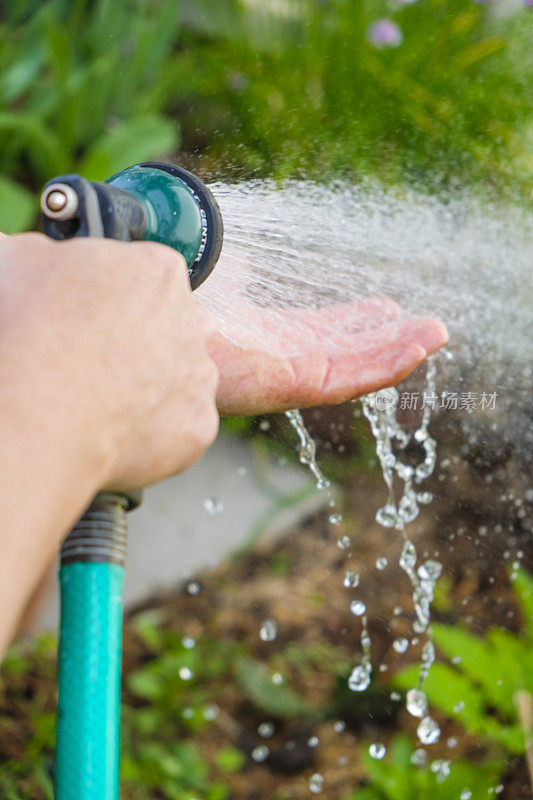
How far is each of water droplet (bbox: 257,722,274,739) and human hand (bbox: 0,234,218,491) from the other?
1.13 metres

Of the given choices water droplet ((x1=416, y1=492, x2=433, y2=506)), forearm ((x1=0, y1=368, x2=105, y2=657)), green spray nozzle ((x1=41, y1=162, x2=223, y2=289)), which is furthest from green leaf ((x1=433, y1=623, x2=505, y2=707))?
forearm ((x1=0, y1=368, x2=105, y2=657))

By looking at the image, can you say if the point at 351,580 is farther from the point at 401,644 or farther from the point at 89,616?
the point at 89,616

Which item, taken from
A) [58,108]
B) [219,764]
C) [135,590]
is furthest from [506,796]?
[58,108]

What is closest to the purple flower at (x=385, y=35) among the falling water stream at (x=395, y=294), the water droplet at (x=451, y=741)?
the falling water stream at (x=395, y=294)

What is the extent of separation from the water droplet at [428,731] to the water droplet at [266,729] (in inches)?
11.8

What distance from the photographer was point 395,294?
73.0 inches

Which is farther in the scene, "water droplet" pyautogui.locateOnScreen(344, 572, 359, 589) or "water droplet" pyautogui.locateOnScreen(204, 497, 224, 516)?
"water droplet" pyautogui.locateOnScreen(204, 497, 224, 516)

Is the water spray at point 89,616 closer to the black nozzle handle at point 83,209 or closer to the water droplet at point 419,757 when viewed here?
the black nozzle handle at point 83,209

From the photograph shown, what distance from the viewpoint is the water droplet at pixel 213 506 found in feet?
6.88

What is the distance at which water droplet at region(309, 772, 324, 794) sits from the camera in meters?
1.63

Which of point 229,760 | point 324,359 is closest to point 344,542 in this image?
point 229,760

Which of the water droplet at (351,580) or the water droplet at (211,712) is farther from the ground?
the water droplet at (351,580)

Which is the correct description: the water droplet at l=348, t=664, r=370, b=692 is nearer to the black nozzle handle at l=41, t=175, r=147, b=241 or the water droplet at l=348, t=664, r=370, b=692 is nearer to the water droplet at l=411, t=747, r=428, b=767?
the water droplet at l=411, t=747, r=428, b=767

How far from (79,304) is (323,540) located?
1.49m
